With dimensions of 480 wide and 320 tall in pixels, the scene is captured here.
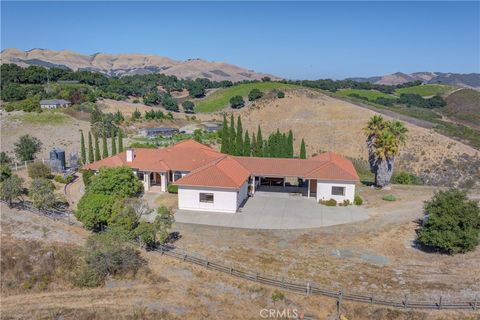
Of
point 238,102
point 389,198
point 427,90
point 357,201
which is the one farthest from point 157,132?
point 427,90

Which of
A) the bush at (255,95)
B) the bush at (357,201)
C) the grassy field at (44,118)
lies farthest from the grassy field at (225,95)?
the bush at (357,201)

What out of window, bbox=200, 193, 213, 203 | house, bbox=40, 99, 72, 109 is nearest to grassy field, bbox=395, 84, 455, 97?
house, bbox=40, 99, 72, 109

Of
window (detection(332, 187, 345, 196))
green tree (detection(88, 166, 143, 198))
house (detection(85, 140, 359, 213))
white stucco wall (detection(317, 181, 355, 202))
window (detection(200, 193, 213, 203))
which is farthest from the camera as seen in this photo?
window (detection(332, 187, 345, 196))

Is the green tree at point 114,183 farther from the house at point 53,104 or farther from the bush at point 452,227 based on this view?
the house at point 53,104

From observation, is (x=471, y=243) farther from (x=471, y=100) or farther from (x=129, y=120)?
(x=471, y=100)

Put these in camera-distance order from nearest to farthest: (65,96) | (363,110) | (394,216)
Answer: (394,216), (363,110), (65,96)

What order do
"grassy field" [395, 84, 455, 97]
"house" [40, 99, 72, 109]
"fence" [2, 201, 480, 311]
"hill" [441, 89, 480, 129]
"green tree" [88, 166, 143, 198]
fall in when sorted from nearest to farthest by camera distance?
"fence" [2, 201, 480, 311], "green tree" [88, 166, 143, 198], "house" [40, 99, 72, 109], "hill" [441, 89, 480, 129], "grassy field" [395, 84, 455, 97]

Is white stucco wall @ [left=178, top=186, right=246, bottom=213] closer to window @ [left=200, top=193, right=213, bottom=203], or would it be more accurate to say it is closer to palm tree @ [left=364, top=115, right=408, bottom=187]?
window @ [left=200, top=193, right=213, bottom=203]

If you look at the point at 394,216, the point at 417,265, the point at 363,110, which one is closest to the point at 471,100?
the point at 363,110
